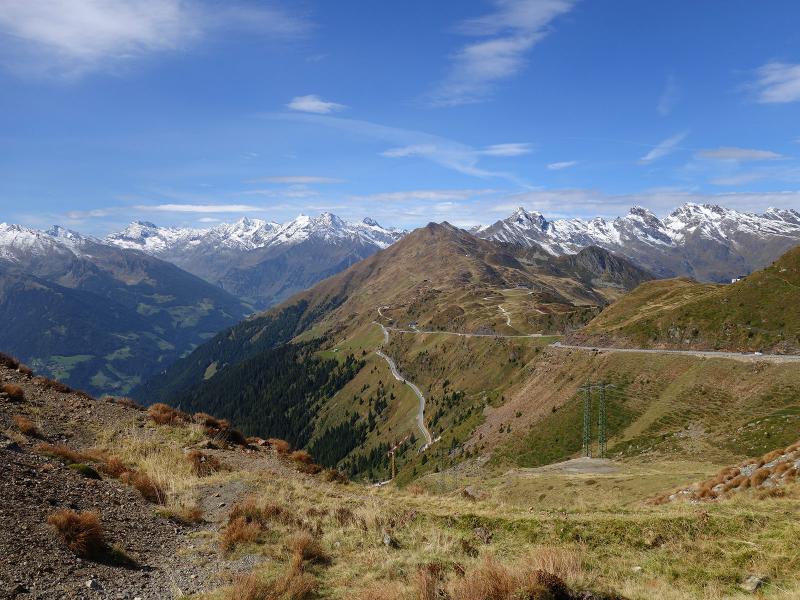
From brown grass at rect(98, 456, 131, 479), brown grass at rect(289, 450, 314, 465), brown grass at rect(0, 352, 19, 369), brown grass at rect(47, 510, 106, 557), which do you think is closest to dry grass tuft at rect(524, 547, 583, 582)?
brown grass at rect(47, 510, 106, 557)

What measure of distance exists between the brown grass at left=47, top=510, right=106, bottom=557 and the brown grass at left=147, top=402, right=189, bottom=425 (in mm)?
18539

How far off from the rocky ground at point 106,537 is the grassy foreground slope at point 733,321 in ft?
352

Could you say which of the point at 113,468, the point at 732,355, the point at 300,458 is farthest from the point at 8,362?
the point at 732,355

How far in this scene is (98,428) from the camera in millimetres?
26812

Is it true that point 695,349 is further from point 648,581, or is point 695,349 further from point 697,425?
point 648,581

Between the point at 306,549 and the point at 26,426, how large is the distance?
53.7ft

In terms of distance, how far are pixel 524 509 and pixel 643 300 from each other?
153 meters

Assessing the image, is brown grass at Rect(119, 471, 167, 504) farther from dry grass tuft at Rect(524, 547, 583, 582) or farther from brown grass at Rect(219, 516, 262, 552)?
dry grass tuft at Rect(524, 547, 583, 582)

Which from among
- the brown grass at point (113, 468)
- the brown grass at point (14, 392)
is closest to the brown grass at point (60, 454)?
the brown grass at point (113, 468)

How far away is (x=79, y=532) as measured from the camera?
41.8ft

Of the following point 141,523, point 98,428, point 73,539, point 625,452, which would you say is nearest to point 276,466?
point 98,428

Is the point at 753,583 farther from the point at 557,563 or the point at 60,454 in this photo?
the point at 60,454

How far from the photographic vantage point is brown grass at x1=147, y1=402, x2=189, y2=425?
3132 cm

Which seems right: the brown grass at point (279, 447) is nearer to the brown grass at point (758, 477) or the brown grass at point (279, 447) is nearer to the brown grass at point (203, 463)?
the brown grass at point (203, 463)
